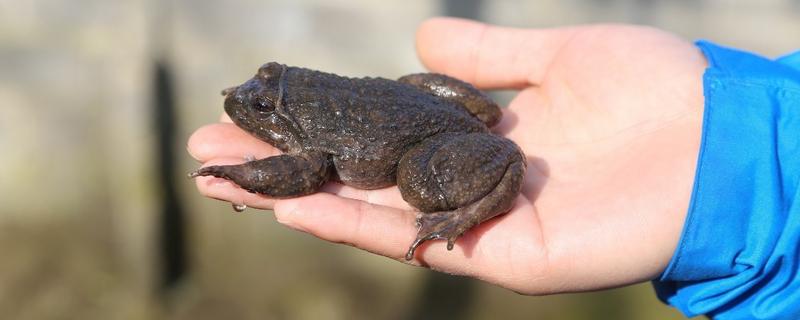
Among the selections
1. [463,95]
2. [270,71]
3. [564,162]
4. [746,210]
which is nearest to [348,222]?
[270,71]

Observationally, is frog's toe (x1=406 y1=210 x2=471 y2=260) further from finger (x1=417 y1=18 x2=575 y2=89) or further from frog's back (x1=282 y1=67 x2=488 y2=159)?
finger (x1=417 y1=18 x2=575 y2=89)

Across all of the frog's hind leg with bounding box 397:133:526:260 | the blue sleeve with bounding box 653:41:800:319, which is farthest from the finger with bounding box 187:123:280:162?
the blue sleeve with bounding box 653:41:800:319

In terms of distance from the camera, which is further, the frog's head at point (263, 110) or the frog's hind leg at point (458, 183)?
the frog's head at point (263, 110)

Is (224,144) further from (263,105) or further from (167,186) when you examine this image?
(167,186)

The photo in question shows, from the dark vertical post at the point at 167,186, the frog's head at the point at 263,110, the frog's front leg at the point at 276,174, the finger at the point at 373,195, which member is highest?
the frog's head at the point at 263,110

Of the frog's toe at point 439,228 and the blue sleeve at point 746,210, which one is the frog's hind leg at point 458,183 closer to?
the frog's toe at point 439,228

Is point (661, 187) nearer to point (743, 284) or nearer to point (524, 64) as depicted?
point (743, 284)

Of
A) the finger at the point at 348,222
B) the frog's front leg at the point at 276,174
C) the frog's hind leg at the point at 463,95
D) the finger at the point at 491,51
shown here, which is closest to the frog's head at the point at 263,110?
the frog's front leg at the point at 276,174
